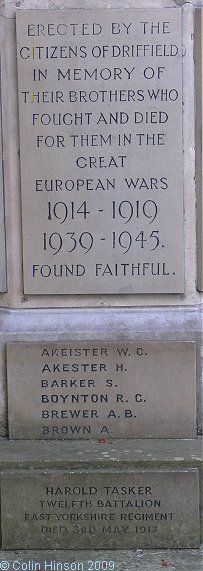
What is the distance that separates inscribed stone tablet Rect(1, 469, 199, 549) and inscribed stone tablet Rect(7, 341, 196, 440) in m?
0.43

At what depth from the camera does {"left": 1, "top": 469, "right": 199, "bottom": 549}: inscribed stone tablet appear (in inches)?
145

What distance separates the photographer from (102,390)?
13.3 ft

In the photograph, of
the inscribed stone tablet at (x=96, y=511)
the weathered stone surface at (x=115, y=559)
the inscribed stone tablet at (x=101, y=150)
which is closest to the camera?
the weathered stone surface at (x=115, y=559)

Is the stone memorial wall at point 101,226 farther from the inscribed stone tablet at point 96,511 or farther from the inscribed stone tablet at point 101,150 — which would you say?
the inscribed stone tablet at point 96,511

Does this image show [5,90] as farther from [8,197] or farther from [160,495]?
[160,495]

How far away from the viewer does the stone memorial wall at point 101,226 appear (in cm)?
400

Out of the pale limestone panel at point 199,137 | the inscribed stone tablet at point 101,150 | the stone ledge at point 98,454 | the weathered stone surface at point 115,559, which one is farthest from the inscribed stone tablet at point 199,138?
the weathered stone surface at point 115,559

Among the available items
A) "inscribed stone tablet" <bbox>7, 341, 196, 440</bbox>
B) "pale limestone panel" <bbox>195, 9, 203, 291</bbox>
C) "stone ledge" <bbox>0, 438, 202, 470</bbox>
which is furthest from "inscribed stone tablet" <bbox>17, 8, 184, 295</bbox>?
"stone ledge" <bbox>0, 438, 202, 470</bbox>

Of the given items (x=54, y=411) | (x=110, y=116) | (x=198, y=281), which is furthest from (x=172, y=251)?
(x=54, y=411)

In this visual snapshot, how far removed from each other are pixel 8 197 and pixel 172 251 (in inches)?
37.2

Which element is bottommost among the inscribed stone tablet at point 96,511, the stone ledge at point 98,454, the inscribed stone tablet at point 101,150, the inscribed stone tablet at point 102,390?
the inscribed stone tablet at point 96,511

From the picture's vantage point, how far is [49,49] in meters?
4.00

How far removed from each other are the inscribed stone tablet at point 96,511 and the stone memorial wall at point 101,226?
27 cm

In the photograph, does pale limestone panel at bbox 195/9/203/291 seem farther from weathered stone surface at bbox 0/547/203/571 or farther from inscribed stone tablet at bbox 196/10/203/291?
weathered stone surface at bbox 0/547/203/571
